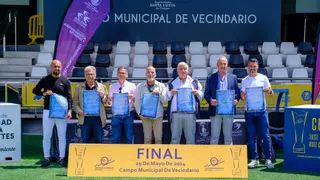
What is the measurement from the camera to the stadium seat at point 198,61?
16.3m

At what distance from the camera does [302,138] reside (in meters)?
8.13

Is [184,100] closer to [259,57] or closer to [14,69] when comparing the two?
[259,57]

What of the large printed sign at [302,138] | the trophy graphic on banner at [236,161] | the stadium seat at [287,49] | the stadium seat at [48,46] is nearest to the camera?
the trophy graphic on banner at [236,161]

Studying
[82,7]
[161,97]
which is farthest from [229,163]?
[82,7]

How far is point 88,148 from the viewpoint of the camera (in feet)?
24.4

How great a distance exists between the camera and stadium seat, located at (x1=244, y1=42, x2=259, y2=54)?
16984 millimetres

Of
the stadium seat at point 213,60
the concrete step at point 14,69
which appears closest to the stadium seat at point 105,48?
the concrete step at point 14,69

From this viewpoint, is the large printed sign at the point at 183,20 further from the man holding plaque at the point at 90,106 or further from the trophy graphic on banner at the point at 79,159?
the trophy graphic on banner at the point at 79,159

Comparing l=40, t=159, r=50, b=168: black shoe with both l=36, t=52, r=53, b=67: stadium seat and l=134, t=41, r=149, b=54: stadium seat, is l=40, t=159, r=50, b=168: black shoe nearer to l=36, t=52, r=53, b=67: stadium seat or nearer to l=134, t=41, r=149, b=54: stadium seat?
l=36, t=52, r=53, b=67: stadium seat

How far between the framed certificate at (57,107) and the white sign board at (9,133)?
659 mm

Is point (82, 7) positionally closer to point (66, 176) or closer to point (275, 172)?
point (66, 176)

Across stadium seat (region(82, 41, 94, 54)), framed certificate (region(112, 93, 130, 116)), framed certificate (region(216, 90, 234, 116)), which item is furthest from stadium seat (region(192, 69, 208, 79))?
framed certificate (region(112, 93, 130, 116))

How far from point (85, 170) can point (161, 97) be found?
1774 mm

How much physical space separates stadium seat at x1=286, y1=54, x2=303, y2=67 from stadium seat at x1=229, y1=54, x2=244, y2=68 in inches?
64.7
